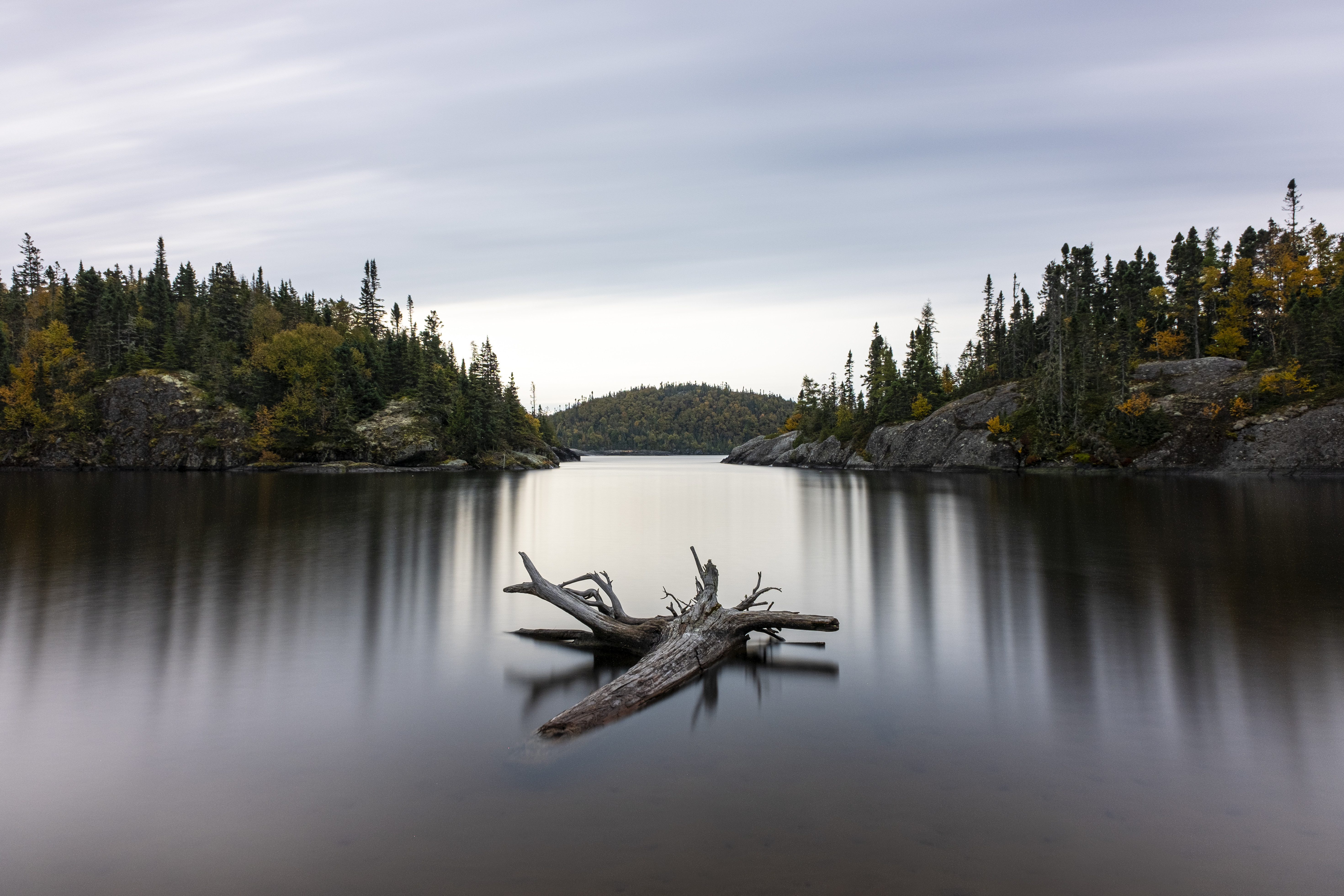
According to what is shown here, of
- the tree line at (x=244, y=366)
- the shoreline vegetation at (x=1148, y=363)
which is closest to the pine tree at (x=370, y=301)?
the tree line at (x=244, y=366)

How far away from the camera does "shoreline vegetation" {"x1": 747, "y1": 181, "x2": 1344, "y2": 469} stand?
249 feet

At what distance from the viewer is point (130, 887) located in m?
6.05

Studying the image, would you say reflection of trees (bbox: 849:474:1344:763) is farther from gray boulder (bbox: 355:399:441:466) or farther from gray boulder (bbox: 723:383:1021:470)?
gray boulder (bbox: 355:399:441:466)

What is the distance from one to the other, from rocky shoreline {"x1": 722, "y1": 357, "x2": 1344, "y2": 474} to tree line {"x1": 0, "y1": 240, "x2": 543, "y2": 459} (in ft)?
226

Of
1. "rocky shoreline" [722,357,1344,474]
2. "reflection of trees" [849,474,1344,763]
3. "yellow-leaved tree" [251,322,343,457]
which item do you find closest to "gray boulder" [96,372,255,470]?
"yellow-leaved tree" [251,322,343,457]

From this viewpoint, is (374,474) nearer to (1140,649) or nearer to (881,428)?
(881,428)

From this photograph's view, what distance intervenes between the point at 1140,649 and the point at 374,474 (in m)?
97.3

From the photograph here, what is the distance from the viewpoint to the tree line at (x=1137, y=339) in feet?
259

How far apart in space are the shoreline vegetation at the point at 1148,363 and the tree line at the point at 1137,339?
221 mm

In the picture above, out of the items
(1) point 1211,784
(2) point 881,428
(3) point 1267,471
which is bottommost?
(1) point 1211,784

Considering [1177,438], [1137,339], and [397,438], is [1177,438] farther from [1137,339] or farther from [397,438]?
[397,438]

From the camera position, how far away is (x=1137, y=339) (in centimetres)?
10356

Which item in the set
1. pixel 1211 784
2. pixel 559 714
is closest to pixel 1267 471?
pixel 1211 784

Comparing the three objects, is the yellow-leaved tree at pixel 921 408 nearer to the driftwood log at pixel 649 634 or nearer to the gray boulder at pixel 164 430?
the driftwood log at pixel 649 634
